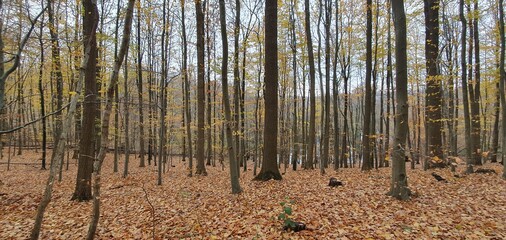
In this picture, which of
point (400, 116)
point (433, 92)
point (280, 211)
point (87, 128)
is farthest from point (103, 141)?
point (433, 92)

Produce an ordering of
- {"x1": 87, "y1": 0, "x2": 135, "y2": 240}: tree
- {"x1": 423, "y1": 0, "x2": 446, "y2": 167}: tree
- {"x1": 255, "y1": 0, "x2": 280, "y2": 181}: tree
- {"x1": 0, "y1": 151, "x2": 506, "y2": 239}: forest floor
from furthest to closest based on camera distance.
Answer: {"x1": 423, "y1": 0, "x2": 446, "y2": 167}: tree, {"x1": 255, "y1": 0, "x2": 280, "y2": 181}: tree, {"x1": 0, "y1": 151, "x2": 506, "y2": 239}: forest floor, {"x1": 87, "y1": 0, "x2": 135, "y2": 240}: tree

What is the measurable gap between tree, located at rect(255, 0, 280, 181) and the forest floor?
55 cm

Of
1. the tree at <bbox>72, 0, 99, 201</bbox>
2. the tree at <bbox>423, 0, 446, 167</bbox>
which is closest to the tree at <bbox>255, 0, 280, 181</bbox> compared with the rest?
the tree at <bbox>72, 0, 99, 201</bbox>

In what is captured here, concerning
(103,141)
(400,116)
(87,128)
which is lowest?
(103,141)

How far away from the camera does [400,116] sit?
6.38m

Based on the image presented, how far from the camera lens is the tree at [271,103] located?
974 cm

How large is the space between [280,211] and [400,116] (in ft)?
12.1

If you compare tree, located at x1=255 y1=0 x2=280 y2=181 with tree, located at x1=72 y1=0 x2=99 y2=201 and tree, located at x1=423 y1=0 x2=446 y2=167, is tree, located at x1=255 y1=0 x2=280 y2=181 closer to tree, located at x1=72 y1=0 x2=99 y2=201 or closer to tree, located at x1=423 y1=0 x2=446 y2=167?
tree, located at x1=72 y1=0 x2=99 y2=201

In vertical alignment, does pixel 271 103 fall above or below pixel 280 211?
above

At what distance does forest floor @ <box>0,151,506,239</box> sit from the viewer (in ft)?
15.9

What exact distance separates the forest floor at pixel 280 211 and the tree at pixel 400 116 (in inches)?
15.4

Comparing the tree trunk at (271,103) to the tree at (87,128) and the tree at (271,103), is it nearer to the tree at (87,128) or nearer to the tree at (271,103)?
the tree at (271,103)

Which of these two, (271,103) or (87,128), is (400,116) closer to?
(271,103)

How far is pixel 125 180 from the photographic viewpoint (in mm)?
13141
